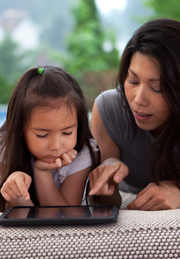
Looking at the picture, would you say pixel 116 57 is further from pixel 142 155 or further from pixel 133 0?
pixel 142 155

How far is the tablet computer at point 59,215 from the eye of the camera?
0.99 metres

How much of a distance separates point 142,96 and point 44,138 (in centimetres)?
43

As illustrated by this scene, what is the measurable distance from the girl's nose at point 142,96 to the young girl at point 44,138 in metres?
0.25

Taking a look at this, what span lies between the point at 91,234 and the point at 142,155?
35.7 inches

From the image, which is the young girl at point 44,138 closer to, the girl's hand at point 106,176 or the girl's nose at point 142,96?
the girl's hand at point 106,176

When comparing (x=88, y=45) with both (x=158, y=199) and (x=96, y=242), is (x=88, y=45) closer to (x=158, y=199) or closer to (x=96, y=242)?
(x=158, y=199)

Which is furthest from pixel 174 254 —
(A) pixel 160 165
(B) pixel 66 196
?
(B) pixel 66 196

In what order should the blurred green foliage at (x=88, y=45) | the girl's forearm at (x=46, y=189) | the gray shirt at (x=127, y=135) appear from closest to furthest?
1. the girl's forearm at (x=46, y=189)
2. the gray shirt at (x=127, y=135)
3. the blurred green foliage at (x=88, y=45)

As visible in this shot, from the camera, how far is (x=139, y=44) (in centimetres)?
146

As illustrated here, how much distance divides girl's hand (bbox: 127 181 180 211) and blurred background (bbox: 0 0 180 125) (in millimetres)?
6947

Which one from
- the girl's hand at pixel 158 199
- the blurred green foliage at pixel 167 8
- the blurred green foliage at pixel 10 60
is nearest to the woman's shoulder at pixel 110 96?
the girl's hand at pixel 158 199

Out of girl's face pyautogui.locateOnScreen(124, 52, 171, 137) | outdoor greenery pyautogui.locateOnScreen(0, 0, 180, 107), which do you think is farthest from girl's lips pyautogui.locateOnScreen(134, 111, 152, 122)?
outdoor greenery pyautogui.locateOnScreen(0, 0, 180, 107)

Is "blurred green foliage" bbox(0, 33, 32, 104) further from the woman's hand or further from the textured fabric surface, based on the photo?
the textured fabric surface

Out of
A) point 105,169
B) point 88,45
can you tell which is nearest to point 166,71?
point 105,169
